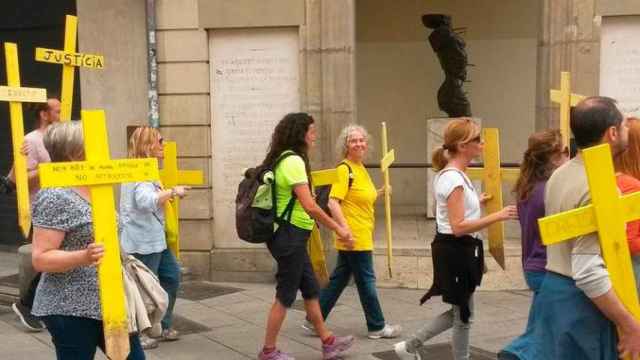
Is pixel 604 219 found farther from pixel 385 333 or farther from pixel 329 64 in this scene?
pixel 329 64

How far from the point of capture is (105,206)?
3.29 meters

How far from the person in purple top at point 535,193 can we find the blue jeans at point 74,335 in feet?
7.13

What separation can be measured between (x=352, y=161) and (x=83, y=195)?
2.89 m

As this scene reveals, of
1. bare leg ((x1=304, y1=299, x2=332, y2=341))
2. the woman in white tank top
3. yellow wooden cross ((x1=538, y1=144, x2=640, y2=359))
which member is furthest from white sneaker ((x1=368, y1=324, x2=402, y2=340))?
yellow wooden cross ((x1=538, y1=144, x2=640, y2=359))

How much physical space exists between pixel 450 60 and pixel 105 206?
7201mm

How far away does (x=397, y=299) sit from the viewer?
751 cm

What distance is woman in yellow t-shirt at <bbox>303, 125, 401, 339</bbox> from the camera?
5.98 metres

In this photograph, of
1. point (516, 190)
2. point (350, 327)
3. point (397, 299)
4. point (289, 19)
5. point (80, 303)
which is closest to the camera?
point (80, 303)

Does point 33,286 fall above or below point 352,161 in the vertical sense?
below

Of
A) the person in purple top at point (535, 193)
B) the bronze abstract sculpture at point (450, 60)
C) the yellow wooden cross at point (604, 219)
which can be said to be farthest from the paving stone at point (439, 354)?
the bronze abstract sculpture at point (450, 60)

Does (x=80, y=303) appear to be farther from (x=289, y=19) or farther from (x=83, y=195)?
(x=289, y=19)

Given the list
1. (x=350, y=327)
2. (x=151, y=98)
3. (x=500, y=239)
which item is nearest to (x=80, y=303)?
(x=500, y=239)

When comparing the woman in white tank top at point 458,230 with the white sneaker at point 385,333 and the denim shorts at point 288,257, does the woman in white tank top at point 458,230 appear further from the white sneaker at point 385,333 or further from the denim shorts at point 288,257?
the white sneaker at point 385,333

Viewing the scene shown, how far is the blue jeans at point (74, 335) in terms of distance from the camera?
11.4ft
